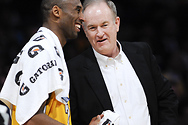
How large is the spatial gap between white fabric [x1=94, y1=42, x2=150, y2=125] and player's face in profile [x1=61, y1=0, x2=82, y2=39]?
0.40m

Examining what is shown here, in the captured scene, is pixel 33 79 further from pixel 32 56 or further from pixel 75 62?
pixel 75 62

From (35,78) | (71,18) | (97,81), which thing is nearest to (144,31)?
(97,81)

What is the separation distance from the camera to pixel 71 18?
2.43 metres

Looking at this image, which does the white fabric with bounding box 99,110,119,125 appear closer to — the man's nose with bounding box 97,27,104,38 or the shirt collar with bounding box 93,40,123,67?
the shirt collar with bounding box 93,40,123,67

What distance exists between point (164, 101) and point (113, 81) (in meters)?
0.51

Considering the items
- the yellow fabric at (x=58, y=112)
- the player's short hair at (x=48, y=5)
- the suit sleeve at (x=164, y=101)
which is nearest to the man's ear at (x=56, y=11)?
the player's short hair at (x=48, y=5)

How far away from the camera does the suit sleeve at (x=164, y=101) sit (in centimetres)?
282

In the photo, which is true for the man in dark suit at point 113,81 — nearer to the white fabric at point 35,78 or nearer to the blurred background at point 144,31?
the white fabric at point 35,78

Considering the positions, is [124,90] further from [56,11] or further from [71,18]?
[56,11]

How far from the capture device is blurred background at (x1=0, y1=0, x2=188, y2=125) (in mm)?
5332

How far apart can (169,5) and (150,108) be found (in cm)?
451

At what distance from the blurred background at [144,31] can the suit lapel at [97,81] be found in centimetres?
213

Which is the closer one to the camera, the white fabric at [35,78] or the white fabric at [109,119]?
the white fabric at [35,78]

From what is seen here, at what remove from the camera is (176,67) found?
5715 mm
